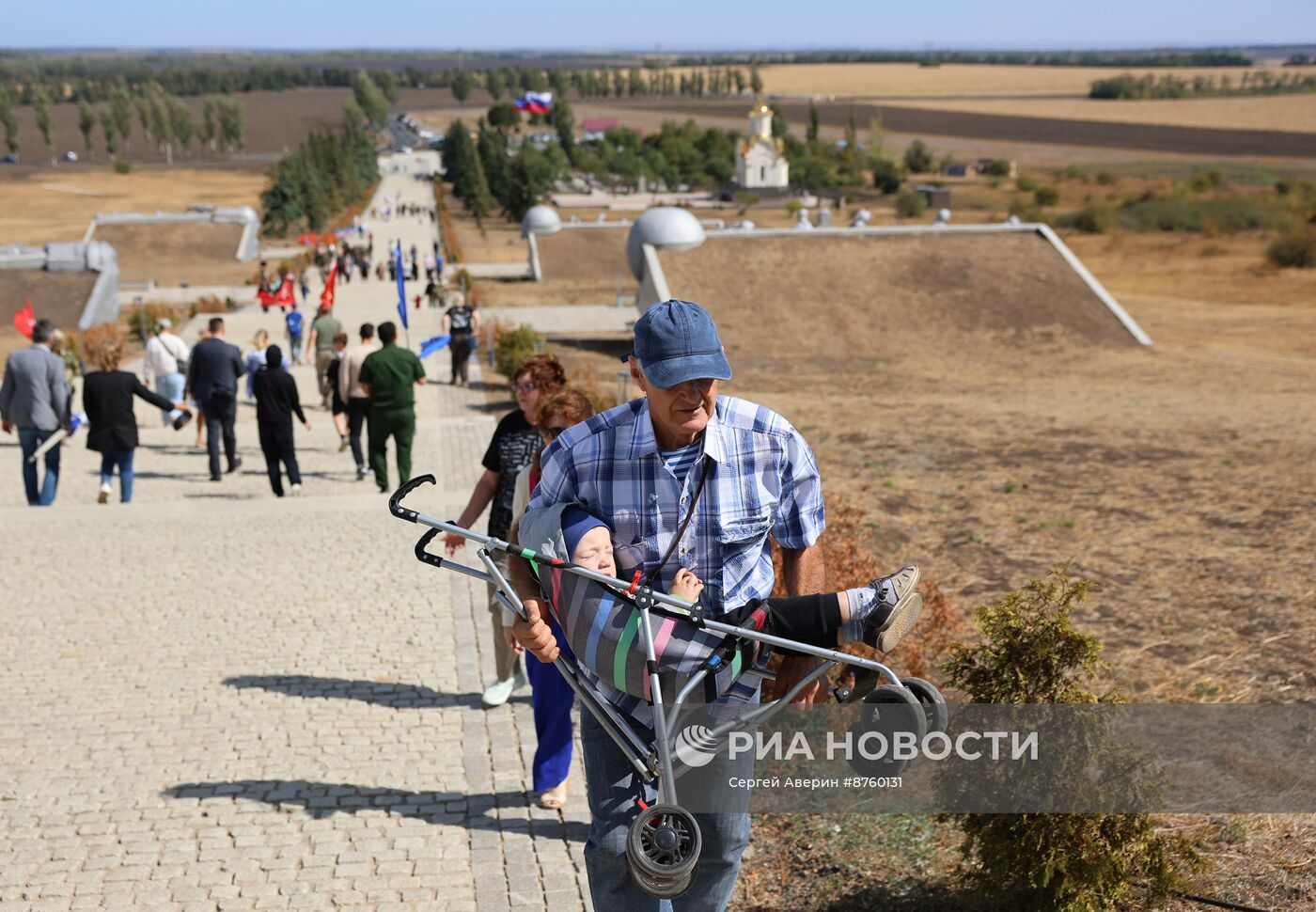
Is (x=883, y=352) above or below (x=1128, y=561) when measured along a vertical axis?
below

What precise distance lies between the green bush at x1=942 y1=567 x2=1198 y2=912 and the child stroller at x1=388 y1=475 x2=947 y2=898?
0.99 metres

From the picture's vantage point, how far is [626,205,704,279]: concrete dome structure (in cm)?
2753

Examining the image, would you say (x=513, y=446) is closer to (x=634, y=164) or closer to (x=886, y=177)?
(x=886, y=177)

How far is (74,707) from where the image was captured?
6711mm

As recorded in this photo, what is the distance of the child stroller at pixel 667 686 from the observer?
309 cm

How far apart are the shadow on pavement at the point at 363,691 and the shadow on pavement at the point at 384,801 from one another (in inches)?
41.7

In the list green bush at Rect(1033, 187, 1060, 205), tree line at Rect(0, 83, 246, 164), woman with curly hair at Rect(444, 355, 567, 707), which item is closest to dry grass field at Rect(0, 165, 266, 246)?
tree line at Rect(0, 83, 246, 164)

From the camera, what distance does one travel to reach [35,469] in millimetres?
11422

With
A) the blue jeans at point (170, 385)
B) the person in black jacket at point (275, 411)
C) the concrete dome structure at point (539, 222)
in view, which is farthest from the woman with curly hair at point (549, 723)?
the concrete dome structure at point (539, 222)

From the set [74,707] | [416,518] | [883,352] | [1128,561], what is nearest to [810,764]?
[416,518]

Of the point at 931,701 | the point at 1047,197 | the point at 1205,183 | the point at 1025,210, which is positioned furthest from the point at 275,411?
the point at 1205,183

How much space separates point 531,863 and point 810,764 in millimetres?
1471

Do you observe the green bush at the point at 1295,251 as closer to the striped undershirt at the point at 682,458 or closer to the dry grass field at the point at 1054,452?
the dry grass field at the point at 1054,452

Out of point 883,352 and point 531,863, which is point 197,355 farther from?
point 883,352
